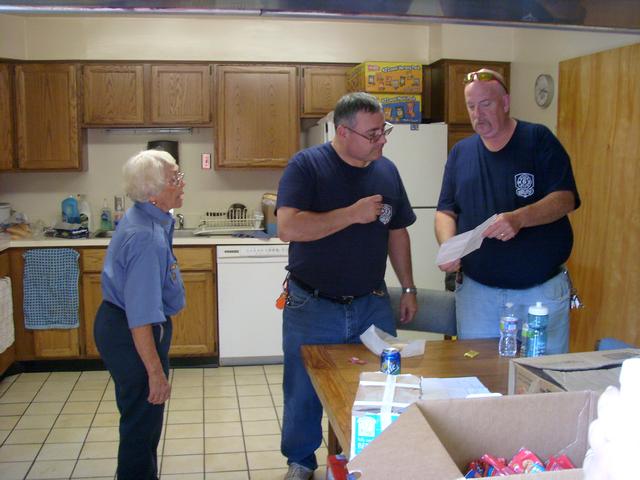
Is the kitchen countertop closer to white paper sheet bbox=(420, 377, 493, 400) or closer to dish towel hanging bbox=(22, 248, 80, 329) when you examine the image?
dish towel hanging bbox=(22, 248, 80, 329)

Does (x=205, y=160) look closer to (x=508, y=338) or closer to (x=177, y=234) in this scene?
(x=177, y=234)

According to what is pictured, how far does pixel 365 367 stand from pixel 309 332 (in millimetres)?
501

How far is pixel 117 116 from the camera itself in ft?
15.5

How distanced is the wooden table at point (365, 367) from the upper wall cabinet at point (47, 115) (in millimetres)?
3260

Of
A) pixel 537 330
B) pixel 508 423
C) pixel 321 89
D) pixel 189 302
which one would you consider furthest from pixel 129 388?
pixel 321 89

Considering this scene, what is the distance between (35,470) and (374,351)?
6.30 feet

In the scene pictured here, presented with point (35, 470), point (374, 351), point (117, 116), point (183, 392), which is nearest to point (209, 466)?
point (35, 470)

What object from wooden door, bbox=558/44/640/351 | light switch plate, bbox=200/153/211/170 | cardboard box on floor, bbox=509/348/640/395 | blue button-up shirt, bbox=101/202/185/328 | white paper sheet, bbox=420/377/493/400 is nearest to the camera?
cardboard box on floor, bbox=509/348/640/395

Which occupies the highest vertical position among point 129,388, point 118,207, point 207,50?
point 207,50

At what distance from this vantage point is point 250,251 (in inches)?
178

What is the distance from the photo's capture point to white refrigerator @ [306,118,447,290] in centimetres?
445

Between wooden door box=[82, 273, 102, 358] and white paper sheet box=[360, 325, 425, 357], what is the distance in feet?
9.53

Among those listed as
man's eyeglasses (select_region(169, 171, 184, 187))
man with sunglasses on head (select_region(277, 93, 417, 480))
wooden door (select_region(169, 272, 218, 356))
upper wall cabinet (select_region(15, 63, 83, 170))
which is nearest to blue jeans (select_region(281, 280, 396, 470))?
man with sunglasses on head (select_region(277, 93, 417, 480))

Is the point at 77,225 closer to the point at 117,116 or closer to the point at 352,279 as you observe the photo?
the point at 117,116
